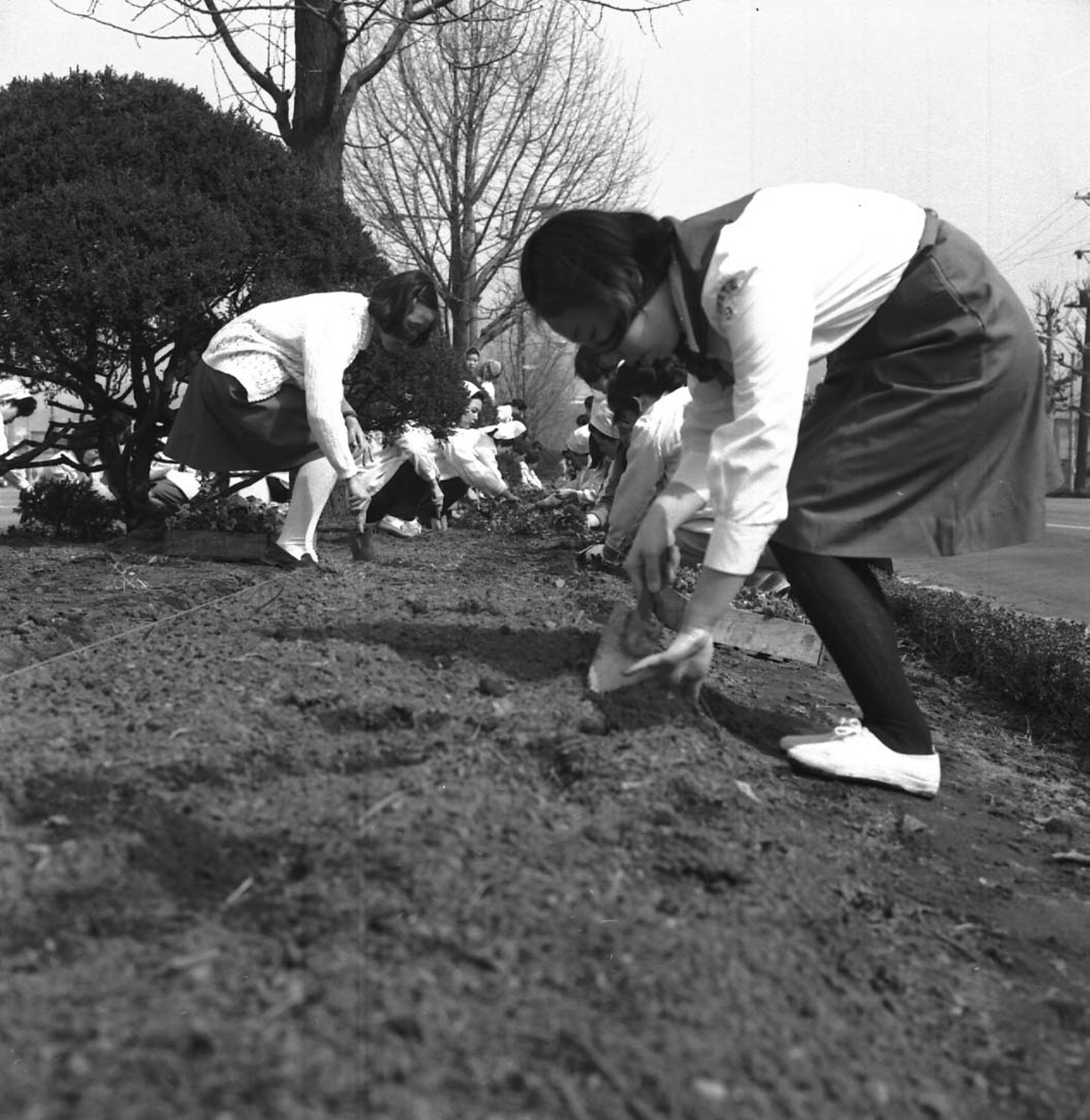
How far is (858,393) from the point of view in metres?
2.90

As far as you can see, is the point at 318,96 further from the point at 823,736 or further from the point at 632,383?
the point at 823,736

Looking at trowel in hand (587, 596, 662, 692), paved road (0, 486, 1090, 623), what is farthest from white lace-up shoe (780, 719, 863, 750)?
paved road (0, 486, 1090, 623)

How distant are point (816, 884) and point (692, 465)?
45.6 inches

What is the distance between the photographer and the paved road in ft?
24.2

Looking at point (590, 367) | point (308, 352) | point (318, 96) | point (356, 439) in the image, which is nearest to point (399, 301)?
point (308, 352)

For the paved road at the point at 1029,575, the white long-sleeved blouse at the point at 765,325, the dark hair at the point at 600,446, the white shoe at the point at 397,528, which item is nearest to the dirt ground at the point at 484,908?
the white long-sleeved blouse at the point at 765,325

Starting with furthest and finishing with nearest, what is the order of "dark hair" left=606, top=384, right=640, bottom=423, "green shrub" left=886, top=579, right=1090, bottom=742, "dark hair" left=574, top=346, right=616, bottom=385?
"dark hair" left=606, top=384, right=640, bottom=423
"green shrub" left=886, top=579, right=1090, bottom=742
"dark hair" left=574, top=346, right=616, bottom=385

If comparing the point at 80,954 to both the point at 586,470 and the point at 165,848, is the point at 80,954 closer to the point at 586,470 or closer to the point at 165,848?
the point at 165,848

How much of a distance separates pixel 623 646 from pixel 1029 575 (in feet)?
21.7

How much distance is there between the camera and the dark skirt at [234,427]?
17.4ft

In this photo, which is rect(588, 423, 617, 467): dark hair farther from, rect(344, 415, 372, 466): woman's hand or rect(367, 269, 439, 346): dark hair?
rect(367, 269, 439, 346): dark hair

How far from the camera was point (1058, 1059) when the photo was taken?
5.47 feet

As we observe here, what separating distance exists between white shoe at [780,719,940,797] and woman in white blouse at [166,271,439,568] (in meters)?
2.61

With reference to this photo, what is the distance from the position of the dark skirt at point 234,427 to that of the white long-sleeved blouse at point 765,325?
3.05 meters
